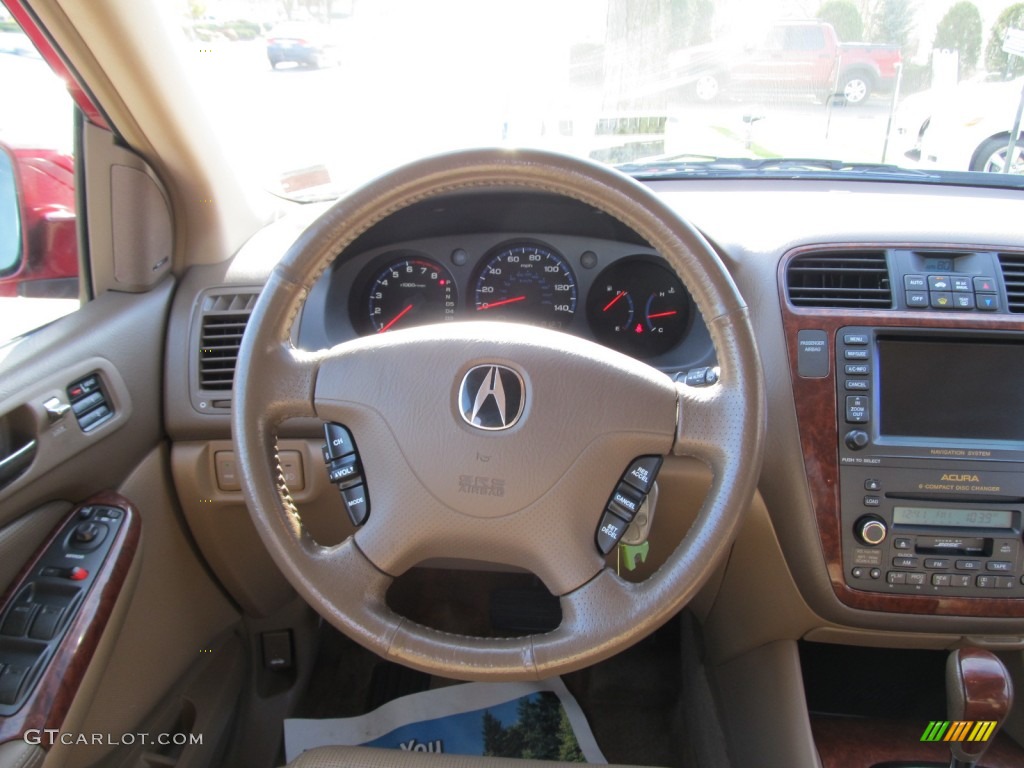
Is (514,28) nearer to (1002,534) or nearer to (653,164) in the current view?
(653,164)

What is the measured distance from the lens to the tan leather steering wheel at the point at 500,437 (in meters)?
1.07

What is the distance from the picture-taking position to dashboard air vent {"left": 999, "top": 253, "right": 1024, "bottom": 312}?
1.47 metres

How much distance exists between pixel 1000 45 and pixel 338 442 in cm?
172

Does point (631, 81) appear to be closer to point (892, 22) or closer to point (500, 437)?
point (892, 22)

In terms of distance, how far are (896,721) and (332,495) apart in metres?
1.33

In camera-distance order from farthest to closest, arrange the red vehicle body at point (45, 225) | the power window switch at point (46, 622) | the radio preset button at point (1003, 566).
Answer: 1. the red vehicle body at point (45, 225)
2. the radio preset button at point (1003, 566)
3. the power window switch at point (46, 622)

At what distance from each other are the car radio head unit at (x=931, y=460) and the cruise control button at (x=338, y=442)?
2.94ft

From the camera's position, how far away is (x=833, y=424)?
4.78 feet

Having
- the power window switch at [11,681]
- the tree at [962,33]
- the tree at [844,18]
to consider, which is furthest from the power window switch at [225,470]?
the tree at [962,33]

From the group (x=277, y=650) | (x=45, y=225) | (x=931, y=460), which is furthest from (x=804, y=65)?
(x=277, y=650)

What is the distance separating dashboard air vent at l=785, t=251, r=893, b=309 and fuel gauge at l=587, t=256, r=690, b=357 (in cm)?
26

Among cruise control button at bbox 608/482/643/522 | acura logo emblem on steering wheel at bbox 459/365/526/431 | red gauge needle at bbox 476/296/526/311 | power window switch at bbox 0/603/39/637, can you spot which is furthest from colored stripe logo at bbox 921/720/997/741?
power window switch at bbox 0/603/39/637

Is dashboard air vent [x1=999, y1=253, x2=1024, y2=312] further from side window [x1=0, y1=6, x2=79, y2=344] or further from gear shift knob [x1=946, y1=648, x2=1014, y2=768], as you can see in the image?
side window [x1=0, y1=6, x2=79, y2=344]

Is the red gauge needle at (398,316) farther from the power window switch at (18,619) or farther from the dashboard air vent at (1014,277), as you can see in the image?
the dashboard air vent at (1014,277)
